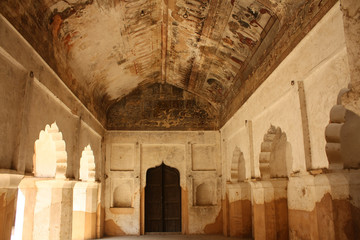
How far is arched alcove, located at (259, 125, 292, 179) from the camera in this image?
662 centimetres

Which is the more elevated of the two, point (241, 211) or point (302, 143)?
point (302, 143)

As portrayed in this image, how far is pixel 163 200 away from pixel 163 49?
4.94m

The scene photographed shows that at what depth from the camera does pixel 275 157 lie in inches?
266

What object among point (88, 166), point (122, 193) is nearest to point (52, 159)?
point (88, 166)

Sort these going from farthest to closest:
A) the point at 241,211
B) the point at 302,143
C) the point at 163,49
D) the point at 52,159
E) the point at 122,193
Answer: the point at 122,193 < the point at 163,49 < the point at 241,211 < the point at 52,159 < the point at 302,143

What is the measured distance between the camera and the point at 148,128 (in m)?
11.3

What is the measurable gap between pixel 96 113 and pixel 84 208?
2.66 m

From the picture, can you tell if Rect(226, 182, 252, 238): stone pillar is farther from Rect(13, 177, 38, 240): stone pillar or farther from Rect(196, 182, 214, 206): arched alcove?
Rect(13, 177, 38, 240): stone pillar

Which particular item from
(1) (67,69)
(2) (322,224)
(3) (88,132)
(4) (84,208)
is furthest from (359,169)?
Answer: (4) (84,208)

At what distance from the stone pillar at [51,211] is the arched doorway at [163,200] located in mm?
4558

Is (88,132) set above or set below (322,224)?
above

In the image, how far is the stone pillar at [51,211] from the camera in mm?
6594

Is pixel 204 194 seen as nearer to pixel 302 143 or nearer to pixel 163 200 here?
pixel 163 200

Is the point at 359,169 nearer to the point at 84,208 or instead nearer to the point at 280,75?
the point at 280,75
